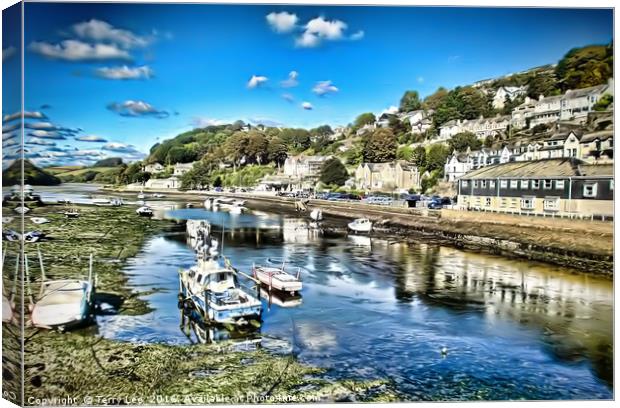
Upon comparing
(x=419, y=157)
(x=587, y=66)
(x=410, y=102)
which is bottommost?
(x=419, y=157)

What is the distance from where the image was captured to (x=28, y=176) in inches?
206

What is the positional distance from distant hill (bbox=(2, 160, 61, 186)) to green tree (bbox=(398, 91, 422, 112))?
369 centimetres

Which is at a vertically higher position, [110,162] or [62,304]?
[110,162]

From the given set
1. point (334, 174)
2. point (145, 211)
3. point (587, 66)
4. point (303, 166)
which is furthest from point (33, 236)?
point (587, 66)

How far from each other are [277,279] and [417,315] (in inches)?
Result: 58.2

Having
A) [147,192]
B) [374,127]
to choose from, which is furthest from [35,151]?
[374,127]

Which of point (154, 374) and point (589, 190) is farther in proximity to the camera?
point (589, 190)

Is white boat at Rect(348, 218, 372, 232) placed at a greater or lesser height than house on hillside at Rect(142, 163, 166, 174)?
lesser

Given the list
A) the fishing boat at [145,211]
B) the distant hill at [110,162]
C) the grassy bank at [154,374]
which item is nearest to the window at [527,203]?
the grassy bank at [154,374]

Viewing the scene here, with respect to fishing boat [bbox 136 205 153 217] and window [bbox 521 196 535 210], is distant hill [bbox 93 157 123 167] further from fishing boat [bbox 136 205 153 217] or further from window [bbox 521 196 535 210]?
window [bbox 521 196 535 210]

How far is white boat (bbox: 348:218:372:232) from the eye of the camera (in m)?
6.37

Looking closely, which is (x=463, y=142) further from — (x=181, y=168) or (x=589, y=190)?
(x=181, y=168)

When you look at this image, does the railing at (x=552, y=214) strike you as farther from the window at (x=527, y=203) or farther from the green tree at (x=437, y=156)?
the green tree at (x=437, y=156)

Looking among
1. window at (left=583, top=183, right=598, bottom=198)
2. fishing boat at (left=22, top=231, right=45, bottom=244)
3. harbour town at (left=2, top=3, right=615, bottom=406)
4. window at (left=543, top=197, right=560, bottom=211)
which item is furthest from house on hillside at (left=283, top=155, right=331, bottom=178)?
window at (left=583, top=183, right=598, bottom=198)
